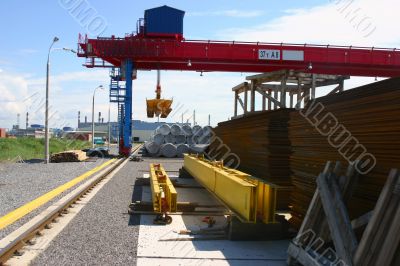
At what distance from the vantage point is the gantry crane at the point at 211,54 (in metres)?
25.0

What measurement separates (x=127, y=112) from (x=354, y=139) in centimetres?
2307

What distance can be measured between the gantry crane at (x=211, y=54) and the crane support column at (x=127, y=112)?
73 millimetres

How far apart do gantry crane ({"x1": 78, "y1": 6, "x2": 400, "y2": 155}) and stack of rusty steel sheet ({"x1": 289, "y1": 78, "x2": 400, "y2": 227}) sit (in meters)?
18.4

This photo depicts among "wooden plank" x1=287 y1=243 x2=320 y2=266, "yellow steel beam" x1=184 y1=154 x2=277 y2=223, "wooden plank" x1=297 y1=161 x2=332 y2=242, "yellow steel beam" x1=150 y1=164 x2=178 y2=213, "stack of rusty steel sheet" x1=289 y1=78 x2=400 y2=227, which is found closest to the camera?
"stack of rusty steel sheet" x1=289 y1=78 x2=400 y2=227

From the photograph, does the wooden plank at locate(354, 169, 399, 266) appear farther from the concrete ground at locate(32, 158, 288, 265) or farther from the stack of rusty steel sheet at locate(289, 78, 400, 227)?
the concrete ground at locate(32, 158, 288, 265)

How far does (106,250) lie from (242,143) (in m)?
5.73

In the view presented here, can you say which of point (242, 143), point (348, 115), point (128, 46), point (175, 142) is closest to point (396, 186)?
point (348, 115)

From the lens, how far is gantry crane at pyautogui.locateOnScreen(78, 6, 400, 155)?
81.9ft

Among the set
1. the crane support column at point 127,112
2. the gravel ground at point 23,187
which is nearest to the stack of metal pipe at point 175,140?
the crane support column at point 127,112

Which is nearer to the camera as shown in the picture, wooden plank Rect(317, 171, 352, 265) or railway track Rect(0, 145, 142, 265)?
wooden plank Rect(317, 171, 352, 265)

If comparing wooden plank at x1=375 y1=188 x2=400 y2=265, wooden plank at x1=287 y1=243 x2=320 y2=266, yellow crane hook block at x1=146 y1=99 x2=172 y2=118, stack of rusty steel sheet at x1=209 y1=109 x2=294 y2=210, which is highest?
yellow crane hook block at x1=146 y1=99 x2=172 y2=118

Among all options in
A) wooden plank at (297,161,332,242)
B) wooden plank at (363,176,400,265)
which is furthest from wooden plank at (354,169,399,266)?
wooden plank at (297,161,332,242)

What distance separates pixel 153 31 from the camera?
2588 cm

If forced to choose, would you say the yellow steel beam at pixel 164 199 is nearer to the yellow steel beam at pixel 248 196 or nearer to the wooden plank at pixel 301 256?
the yellow steel beam at pixel 248 196
